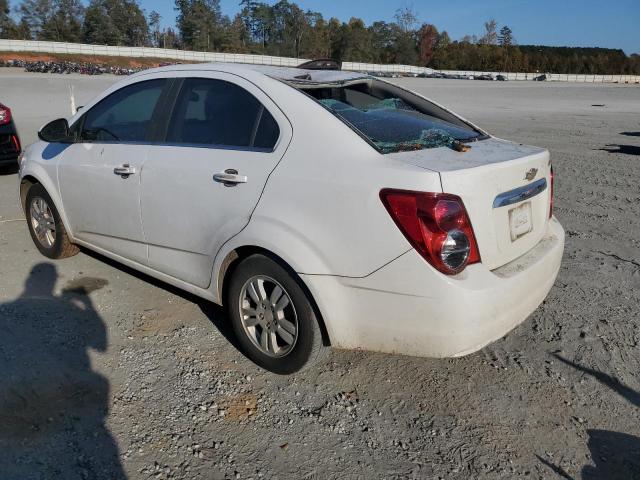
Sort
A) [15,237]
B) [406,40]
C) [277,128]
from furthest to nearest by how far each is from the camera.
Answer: [406,40] → [15,237] → [277,128]

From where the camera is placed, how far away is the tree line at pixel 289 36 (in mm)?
90812

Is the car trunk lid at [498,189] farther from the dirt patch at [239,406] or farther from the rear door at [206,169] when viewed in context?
the dirt patch at [239,406]

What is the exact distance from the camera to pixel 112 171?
381 cm

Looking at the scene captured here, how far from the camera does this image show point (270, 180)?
9.48 feet

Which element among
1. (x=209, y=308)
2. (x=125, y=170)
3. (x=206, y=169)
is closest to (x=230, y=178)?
(x=206, y=169)

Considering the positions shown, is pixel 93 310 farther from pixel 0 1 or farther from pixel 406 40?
pixel 406 40

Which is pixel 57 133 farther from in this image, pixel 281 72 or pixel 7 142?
pixel 7 142

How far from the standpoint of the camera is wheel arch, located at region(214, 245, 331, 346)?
2.82 m

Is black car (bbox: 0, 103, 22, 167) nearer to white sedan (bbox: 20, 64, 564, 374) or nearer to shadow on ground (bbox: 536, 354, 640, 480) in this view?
white sedan (bbox: 20, 64, 564, 374)

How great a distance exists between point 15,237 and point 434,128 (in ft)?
14.3

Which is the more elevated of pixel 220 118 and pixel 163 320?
pixel 220 118

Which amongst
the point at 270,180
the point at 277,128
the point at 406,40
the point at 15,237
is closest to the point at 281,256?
the point at 270,180

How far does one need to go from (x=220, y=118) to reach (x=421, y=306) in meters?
1.71

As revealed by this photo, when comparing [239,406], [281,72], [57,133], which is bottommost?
[239,406]
